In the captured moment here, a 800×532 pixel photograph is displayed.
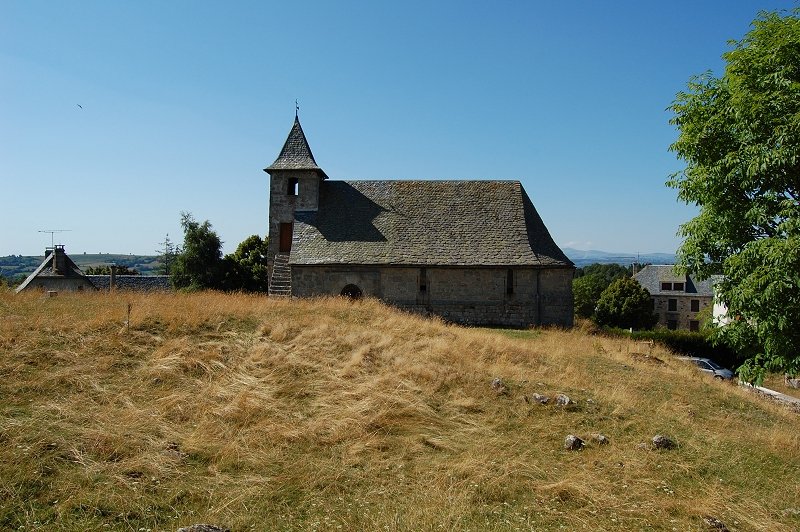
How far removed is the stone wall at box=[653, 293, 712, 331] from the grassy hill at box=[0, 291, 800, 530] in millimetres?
49758

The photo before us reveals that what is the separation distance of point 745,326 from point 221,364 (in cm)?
1131

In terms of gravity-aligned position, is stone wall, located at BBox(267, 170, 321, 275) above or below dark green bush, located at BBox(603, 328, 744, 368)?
above

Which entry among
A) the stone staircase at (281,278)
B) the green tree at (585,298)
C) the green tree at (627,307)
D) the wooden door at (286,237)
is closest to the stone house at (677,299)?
the green tree at (627,307)

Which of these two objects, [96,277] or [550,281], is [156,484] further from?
[96,277]

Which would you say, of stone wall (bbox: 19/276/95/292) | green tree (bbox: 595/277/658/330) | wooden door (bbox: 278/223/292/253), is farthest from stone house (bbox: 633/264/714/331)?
stone wall (bbox: 19/276/95/292)

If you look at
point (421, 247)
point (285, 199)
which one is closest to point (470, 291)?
point (421, 247)

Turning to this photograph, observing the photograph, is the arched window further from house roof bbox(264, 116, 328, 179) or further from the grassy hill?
the grassy hill

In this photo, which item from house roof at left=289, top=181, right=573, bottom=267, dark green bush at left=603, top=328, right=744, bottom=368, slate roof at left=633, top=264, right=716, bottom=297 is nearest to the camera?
house roof at left=289, top=181, right=573, bottom=267

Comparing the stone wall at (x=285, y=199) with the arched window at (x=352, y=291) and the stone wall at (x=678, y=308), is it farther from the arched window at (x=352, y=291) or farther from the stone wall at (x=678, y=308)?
the stone wall at (x=678, y=308)

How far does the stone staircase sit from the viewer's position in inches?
1088

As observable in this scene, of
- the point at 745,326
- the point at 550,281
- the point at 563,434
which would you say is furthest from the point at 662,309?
the point at 563,434

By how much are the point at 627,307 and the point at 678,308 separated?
11.7m

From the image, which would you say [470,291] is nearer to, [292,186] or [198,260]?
[292,186]

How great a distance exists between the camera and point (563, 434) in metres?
9.17
